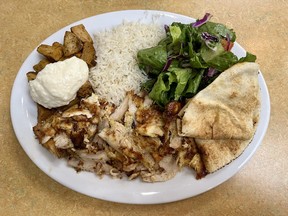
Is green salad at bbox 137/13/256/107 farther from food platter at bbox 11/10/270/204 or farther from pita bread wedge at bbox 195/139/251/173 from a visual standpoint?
food platter at bbox 11/10/270/204

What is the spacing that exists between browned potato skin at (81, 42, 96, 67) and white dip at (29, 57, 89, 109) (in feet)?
0.31

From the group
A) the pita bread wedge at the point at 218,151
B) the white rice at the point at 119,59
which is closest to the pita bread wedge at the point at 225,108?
the pita bread wedge at the point at 218,151

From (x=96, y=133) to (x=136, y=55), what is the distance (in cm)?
45

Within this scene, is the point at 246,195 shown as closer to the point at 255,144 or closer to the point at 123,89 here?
the point at 255,144

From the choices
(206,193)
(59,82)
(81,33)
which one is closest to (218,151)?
(206,193)

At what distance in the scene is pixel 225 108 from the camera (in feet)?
5.41

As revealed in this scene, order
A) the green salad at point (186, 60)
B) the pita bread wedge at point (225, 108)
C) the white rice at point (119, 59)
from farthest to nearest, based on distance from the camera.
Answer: the white rice at point (119, 59) < the green salad at point (186, 60) < the pita bread wedge at point (225, 108)

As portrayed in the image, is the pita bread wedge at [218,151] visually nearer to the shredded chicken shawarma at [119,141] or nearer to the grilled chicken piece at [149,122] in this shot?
the shredded chicken shawarma at [119,141]

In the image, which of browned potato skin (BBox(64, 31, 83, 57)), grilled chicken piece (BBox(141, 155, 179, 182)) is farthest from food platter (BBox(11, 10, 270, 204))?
browned potato skin (BBox(64, 31, 83, 57))

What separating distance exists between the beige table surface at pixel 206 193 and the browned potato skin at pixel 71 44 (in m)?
0.35

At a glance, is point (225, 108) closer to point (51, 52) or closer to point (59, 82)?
point (59, 82)

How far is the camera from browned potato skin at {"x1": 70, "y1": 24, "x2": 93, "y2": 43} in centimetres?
187

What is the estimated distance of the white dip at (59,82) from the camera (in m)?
1.67

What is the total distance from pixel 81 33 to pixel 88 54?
0.39ft
